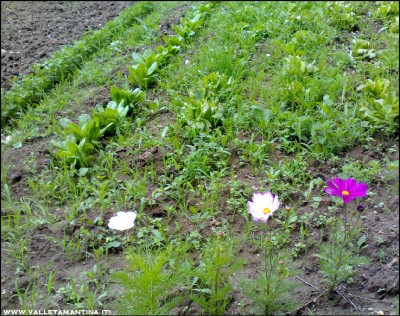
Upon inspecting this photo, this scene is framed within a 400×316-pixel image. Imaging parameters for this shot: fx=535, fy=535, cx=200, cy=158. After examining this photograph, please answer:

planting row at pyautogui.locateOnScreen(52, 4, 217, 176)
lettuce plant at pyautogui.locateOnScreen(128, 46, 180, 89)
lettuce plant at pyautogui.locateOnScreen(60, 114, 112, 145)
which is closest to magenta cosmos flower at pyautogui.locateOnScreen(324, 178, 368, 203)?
planting row at pyautogui.locateOnScreen(52, 4, 217, 176)

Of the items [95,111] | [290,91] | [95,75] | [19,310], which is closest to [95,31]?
[95,75]

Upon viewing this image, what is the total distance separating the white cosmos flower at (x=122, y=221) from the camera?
2.59 metres

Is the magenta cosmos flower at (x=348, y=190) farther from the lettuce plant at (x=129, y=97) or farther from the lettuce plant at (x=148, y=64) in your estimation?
the lettuce plant at (x=148, y=64)

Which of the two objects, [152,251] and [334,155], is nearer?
[152,251]

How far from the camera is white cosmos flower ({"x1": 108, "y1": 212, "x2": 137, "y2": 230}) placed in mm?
2592

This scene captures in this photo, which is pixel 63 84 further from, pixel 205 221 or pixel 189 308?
pixel 189 308

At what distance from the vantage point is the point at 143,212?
295 cm

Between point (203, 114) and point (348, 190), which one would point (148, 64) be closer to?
point (203, 114)

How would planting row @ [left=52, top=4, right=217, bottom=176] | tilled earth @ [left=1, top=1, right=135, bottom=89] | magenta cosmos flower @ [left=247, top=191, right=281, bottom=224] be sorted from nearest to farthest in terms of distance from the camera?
magenta cosmos flower @ [left=247, top=191, right=281, bottom=224], planting row @ [left=52, top=4, right=217, bottom=176], tilled earth @ [left=1, top=1, right=135, bottom=89]

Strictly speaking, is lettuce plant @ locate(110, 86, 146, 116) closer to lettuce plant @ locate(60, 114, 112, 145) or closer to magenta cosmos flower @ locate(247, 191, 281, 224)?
lettuce plant @ locate(60, 114, 112, 145)

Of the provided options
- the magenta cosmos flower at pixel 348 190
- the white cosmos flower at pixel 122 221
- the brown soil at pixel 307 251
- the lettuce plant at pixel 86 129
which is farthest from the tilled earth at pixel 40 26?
the magenta cosmos flower at pixel 348 190

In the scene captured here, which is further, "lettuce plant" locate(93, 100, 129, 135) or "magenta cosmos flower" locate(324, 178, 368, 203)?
"lettuce plant" locate(93, 100, 129, 135)

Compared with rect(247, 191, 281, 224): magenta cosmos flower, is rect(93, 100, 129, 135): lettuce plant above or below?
below

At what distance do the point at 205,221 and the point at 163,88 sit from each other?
158 centimetres
